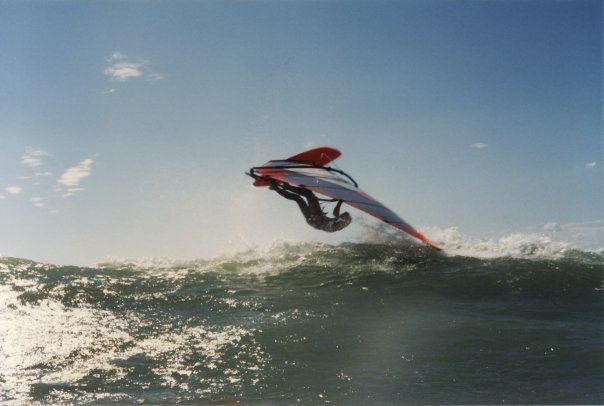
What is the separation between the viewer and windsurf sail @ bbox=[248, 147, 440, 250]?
1055 centimetres

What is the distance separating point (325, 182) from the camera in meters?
10.9

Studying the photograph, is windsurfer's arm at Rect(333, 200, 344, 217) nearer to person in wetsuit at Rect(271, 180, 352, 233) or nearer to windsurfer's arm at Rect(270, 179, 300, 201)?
person in wetsuit at Rect(271, 180, 352, 233)

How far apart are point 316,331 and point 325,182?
459cm

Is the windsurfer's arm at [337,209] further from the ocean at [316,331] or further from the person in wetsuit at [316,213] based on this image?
the ocean at [316,331]

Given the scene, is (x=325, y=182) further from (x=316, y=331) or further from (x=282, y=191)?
(x=316, y=331)

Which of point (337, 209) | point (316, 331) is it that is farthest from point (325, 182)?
point (316, 331)

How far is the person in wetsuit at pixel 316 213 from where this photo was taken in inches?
412

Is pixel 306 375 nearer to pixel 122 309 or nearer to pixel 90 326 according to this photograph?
pixel 90 326

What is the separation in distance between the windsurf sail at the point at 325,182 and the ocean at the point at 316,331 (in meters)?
1.13

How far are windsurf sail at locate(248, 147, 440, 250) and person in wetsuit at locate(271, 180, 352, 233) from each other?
19 cm

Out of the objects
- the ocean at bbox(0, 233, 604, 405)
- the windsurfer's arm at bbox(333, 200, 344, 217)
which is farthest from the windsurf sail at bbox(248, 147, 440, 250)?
the ocean at bbox(0, 233, 604, 405)

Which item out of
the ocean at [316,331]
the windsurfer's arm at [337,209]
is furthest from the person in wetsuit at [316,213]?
the ocean at [316,331]

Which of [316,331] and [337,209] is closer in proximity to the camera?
[316,331]

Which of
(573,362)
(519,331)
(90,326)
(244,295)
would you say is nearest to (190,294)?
(244,295)
